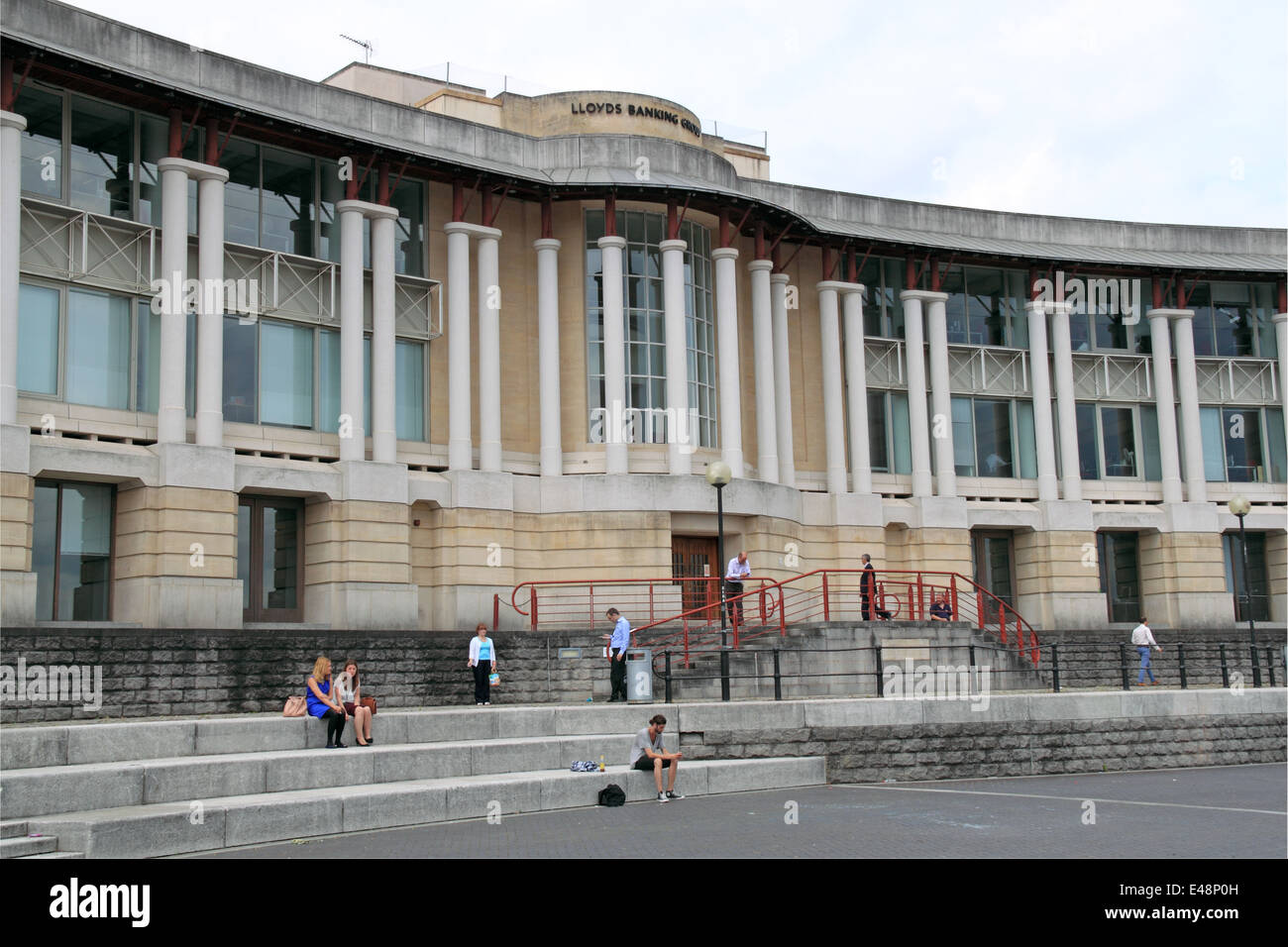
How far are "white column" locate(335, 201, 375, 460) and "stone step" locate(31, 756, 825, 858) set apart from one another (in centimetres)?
1207

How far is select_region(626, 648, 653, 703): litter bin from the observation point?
70.8 ft

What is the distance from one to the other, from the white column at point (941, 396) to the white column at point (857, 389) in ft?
6.65

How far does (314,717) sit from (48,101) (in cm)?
1438

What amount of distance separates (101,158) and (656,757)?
16.6 metres

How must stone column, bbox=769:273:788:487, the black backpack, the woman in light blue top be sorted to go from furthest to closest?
stone column, bbox=769:273:788:487 < the woman in light blue top < the black backpack

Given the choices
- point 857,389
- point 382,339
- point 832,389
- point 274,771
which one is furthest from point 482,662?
point 857,389

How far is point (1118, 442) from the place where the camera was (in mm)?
40594

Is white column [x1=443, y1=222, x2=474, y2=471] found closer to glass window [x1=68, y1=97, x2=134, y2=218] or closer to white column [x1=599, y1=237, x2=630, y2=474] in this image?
white column [x1=599, y1=237, x2=630, y2=474]

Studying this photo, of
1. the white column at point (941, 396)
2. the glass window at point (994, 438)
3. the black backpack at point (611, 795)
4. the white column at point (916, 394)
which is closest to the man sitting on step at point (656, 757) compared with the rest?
the black backpack at point (611, 795)

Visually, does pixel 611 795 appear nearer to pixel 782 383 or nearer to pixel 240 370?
pixel 240 370

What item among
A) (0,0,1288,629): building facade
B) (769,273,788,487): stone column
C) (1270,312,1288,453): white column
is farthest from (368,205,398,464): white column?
(1270,312,1288,453): white column

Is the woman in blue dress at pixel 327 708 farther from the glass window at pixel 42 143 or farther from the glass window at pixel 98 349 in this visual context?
the glass window at pixel 42 143

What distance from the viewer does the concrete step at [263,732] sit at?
49.9 feet
